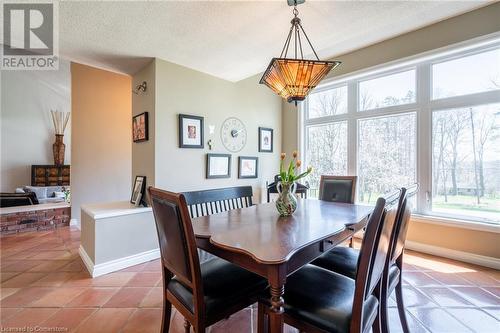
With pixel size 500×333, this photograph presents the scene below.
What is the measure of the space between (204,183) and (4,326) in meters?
2.23

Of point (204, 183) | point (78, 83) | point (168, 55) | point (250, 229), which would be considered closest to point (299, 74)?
point (250, 229)

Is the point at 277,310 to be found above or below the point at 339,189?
below

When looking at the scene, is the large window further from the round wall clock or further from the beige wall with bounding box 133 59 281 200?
the round wall clock

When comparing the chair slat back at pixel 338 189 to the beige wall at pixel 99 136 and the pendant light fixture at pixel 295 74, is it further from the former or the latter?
the beige wall at pixel 99 136

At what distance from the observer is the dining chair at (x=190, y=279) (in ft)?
3.76

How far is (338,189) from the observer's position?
2.75 meters

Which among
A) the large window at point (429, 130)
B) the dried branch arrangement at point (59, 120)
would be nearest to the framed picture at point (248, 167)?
the large window at point (429, 130)

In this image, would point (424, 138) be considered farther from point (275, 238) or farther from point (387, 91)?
point (275, 238)

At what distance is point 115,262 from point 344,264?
2.35 meters

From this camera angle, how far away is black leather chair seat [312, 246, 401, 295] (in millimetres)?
1557

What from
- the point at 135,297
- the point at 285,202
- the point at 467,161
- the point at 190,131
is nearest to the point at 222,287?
the point at 285,202

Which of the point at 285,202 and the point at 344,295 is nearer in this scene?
the point at 344,295

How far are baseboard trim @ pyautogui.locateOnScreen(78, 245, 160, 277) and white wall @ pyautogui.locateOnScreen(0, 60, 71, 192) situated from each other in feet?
17.2

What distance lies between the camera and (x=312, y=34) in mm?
2559
